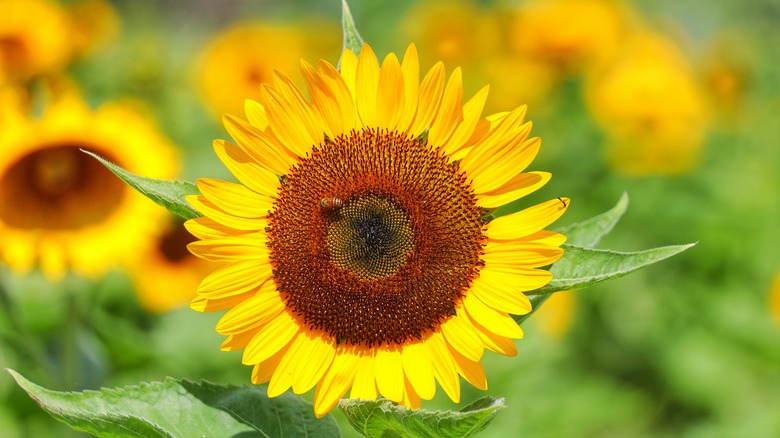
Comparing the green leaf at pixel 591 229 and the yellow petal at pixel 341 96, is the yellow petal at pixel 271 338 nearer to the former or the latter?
the yellow petal at pixel 341 96

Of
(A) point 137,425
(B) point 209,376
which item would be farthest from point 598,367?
(A) point 137,425

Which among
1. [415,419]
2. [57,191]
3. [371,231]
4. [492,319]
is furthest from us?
[57,191]

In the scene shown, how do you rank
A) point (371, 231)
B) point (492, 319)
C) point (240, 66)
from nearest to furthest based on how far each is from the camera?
point (492, 319), point (371, 231), point (240, 66)

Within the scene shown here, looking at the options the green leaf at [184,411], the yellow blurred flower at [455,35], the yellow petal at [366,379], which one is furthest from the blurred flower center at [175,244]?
the yellow petal at [366,379]

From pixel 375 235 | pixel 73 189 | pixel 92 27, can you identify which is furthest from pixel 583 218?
pixel 375 235

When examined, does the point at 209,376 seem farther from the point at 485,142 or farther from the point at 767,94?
the point at 767,94

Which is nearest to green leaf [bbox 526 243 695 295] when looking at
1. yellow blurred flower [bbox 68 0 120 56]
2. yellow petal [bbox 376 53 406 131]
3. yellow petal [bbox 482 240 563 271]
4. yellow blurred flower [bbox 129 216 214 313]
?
yellow petal [bbox 482 240 563 271]

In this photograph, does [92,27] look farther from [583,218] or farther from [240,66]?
[583,218]
